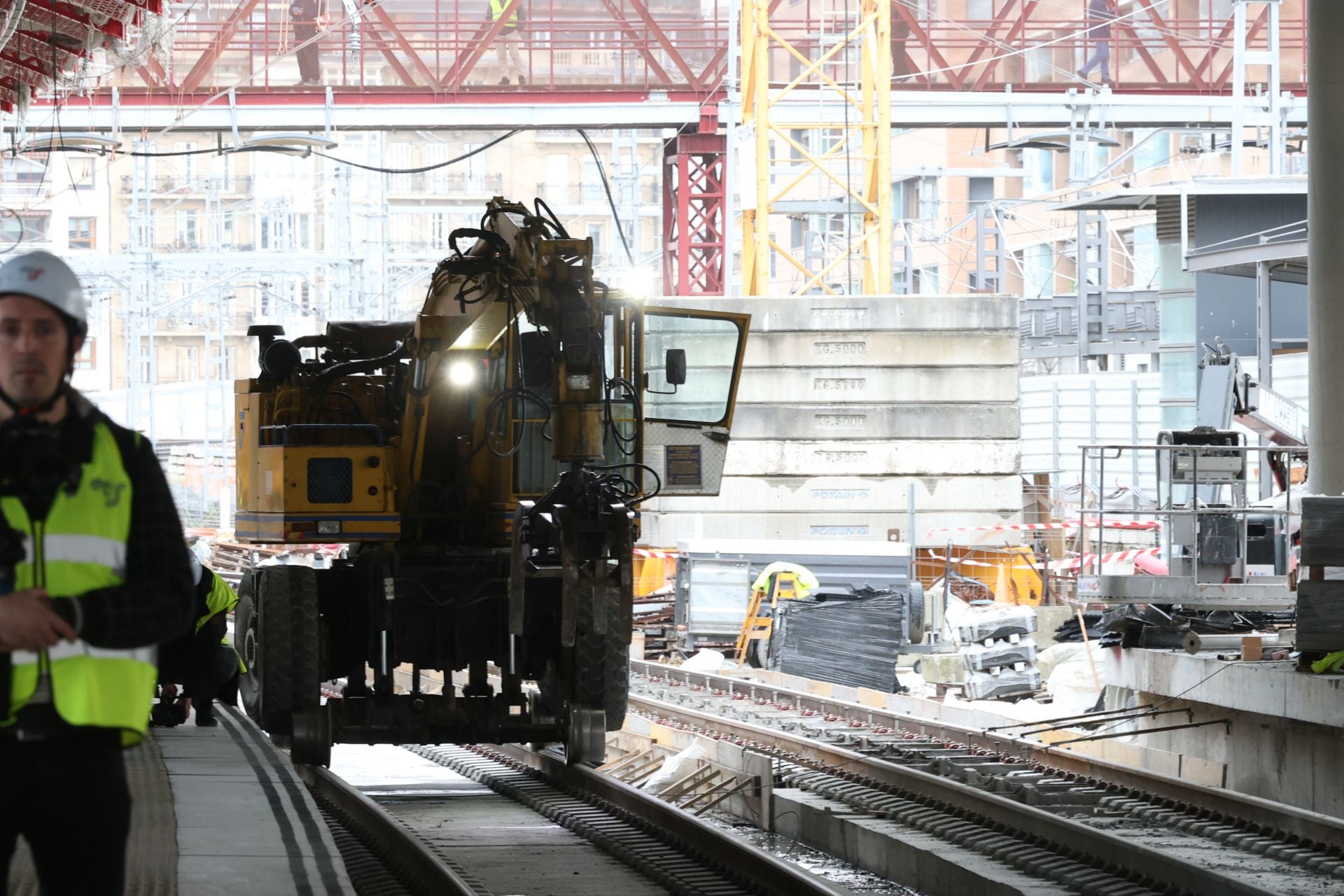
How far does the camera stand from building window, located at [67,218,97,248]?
2975 inches

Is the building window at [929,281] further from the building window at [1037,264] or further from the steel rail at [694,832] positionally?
the steel rail at [694,832]

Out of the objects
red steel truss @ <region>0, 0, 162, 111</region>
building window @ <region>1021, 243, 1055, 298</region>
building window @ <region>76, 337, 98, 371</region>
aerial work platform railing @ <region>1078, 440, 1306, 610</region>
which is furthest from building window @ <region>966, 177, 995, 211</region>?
aerial work platform railing @ <region>1078, 440, 1306, 610</region>

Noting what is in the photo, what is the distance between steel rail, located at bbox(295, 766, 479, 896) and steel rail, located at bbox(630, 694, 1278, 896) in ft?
10.7

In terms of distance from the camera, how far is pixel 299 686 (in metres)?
12.6

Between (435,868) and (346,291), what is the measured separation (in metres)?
33.1

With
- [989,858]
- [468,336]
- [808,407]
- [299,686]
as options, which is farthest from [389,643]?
[808,407]

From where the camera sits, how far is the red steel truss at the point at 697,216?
4062 cm

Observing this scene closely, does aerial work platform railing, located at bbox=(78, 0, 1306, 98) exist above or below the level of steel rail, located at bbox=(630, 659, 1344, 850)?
above

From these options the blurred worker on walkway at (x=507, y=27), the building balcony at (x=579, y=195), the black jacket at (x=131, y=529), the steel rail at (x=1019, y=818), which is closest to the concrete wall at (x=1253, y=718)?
the steel rail at (x=1019, y=818)

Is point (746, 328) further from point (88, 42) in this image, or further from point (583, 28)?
point (583, 28)

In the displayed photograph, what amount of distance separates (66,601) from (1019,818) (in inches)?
324

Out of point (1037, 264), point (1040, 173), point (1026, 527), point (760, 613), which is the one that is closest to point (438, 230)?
point (1040, 173)

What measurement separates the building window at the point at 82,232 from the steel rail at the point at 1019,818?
64157 millimetres

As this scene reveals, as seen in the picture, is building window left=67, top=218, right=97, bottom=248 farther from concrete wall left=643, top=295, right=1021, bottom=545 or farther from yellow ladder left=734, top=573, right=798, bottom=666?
yellow ladder left=734, top=573, right=798, bottom=666
